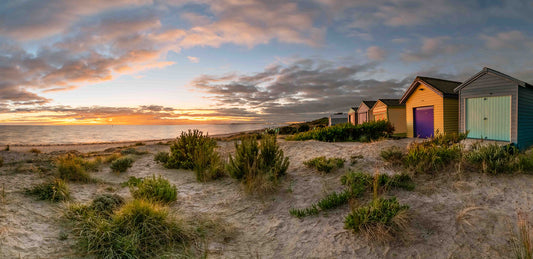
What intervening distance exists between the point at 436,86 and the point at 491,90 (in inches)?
136

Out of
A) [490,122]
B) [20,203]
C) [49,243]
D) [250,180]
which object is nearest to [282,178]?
[250,180]

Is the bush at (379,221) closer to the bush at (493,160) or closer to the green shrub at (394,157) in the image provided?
the green shrub at (394,157)

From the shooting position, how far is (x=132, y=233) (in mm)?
3498

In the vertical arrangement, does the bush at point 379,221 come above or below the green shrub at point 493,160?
below

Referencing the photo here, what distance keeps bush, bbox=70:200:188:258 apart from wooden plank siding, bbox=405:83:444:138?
54.0 ft

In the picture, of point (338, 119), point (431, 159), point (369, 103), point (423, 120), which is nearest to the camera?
point (431, 159)

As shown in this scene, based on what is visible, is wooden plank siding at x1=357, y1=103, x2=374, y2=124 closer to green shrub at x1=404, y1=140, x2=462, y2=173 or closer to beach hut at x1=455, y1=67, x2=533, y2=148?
beach hut at x1=455, y1=67, x2=533, y2=148

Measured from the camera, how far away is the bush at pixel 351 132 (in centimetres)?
1580

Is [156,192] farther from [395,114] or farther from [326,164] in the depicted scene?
[395,114]

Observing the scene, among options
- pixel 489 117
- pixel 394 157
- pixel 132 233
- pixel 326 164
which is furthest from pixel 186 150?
pixel 489 117

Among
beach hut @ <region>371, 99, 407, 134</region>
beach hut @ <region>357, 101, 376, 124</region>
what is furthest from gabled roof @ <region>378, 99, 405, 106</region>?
beach hut @ <region>357, 101, 376, 124</region>

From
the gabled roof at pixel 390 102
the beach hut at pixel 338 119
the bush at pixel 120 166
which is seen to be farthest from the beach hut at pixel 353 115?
the bush at pixel 120 166

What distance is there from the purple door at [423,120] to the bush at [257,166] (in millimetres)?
13543

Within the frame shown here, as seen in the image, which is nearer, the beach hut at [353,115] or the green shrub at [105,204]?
the green shrub at [105,204]
